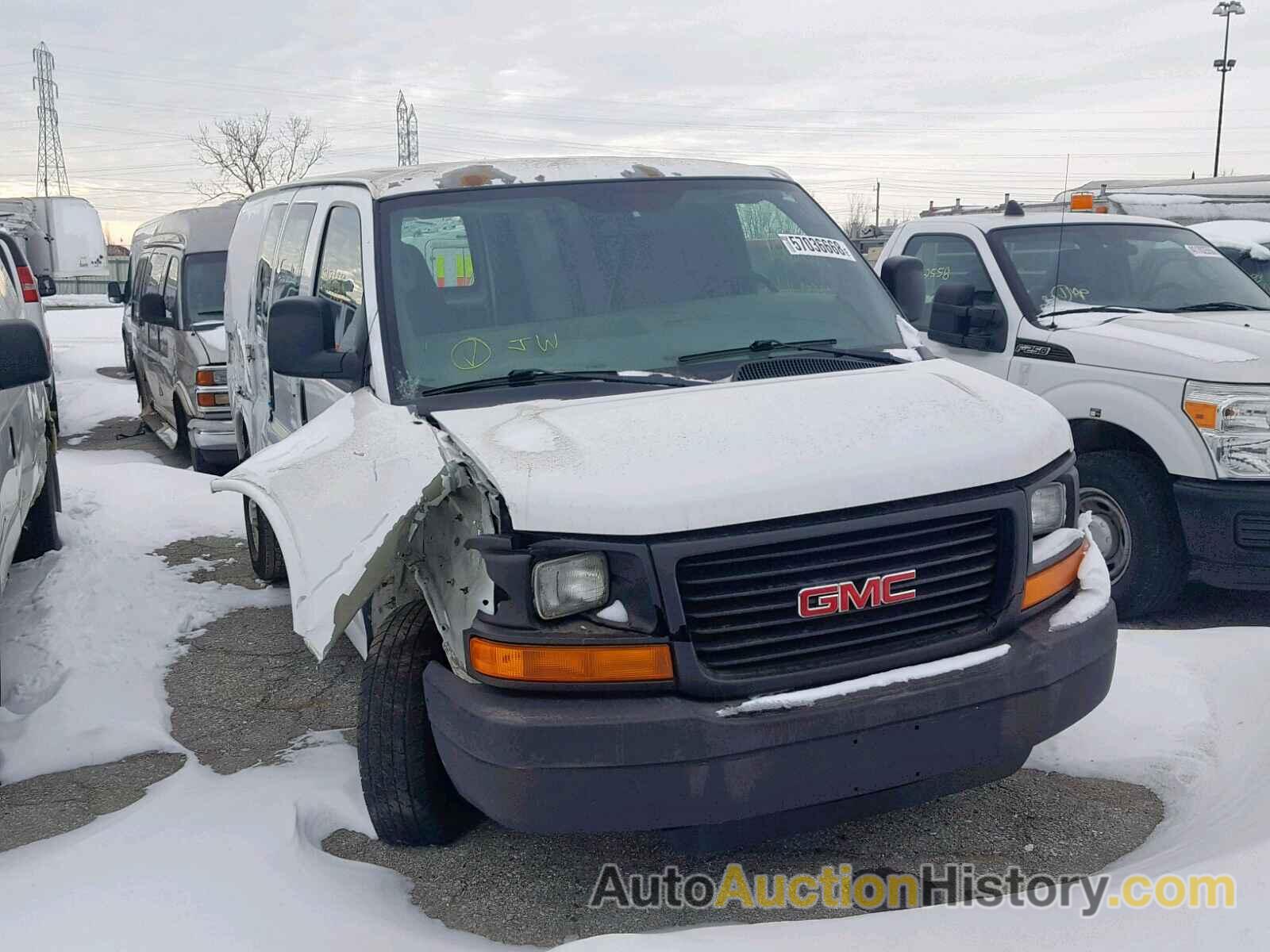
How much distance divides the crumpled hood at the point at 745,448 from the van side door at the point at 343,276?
804mm

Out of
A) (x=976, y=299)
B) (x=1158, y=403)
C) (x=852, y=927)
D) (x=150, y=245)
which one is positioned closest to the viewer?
(x=852, y=927)

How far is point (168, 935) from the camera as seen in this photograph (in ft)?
9.36

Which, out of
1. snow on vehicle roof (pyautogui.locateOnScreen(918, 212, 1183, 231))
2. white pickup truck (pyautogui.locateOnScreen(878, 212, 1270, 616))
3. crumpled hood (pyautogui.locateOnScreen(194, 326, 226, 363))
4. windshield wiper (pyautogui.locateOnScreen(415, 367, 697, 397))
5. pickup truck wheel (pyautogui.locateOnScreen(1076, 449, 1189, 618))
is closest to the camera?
windshield wiper (pyautogui.locateOnScreen(415, 367, 697, 397))

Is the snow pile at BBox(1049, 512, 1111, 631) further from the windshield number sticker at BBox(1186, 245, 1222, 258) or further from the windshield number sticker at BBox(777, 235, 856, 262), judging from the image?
the windshield number sticker at BBox(1186, 245, 1222, 258)

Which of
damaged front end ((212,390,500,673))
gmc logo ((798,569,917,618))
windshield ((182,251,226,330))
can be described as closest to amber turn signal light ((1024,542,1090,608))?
gmc logo ((798,569,917,618))

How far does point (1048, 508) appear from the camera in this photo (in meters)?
3.35

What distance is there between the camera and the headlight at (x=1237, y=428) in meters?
5.03

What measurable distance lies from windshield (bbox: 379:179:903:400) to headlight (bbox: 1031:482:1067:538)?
92cm

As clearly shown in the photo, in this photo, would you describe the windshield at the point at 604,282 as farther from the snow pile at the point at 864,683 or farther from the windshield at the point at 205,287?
the windshield at the point at 205,287

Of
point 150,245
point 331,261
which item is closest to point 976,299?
point 331,261

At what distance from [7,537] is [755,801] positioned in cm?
348

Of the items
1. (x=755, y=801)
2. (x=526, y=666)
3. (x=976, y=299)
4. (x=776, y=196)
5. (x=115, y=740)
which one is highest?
(x=776, y=196)

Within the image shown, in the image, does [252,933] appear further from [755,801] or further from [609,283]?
[609,283]

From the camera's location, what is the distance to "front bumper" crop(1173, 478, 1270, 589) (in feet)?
16.4
